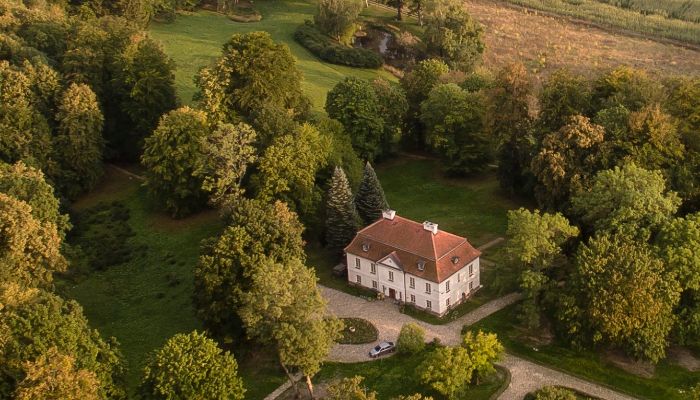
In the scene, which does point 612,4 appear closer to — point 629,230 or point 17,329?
point 629,230

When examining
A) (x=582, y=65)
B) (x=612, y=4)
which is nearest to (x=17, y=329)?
(x=582, y=65)

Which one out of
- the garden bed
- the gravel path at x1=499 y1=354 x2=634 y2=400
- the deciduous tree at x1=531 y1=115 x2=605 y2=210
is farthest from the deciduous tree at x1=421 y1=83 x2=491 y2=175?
the gravel path at x1=499 y1=354 x2=634 y2=400

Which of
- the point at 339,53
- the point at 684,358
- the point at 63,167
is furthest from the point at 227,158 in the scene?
the point at 339,53

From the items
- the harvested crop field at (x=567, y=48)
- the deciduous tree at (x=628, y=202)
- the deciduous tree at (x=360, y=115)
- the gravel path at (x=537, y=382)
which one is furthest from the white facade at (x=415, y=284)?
the harvested crop field at (x=567, y=48)

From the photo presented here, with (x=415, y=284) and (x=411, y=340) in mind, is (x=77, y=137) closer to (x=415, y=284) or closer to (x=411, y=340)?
(x=415, y=284)

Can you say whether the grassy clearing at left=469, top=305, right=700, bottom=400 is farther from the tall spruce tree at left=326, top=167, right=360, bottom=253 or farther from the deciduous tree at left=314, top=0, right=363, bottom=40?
the deciduous tree at left=314, top=0, right=363, bottom=40

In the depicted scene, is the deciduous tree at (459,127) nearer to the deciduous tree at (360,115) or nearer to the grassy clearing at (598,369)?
the deciduous tree at (360,115)
